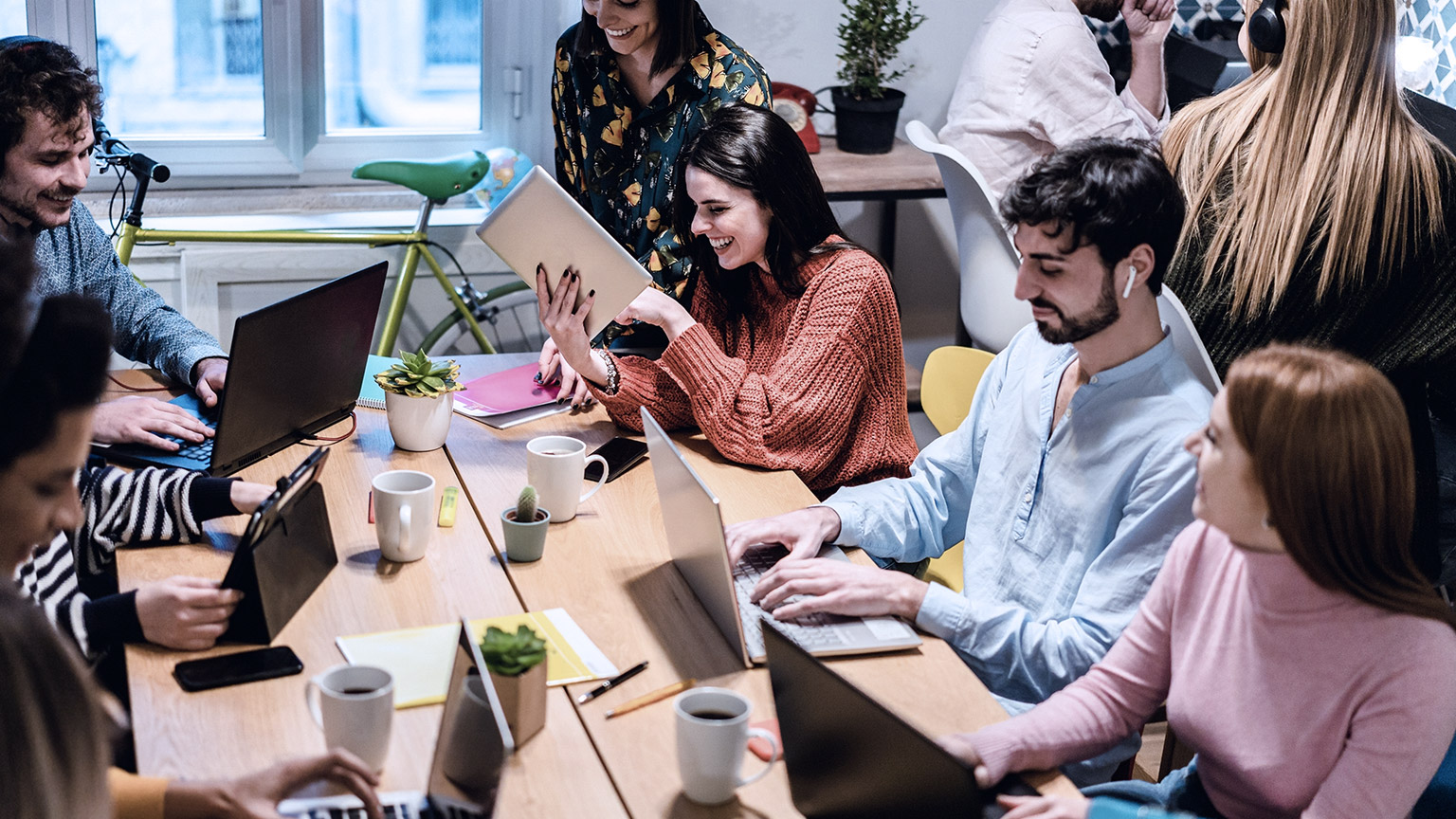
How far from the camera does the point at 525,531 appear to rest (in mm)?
1594

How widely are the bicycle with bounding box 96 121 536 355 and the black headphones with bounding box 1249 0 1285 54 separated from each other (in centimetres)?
194

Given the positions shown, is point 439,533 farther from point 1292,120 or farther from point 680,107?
point 1292,120

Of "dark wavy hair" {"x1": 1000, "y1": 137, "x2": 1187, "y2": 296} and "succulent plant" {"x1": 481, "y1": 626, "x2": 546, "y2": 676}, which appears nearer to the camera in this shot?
"succulent plant" {"x1": 481, "y1": 626, "x2": 546, "y2": 676}

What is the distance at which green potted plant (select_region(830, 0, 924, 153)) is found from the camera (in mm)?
3494

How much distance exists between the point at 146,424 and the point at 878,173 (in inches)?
81.0

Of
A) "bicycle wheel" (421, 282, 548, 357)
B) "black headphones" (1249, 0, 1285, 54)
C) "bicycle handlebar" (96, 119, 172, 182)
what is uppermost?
"black headphones" (1249, 0, 1285, 54)

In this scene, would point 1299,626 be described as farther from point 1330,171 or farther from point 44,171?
point 44,171

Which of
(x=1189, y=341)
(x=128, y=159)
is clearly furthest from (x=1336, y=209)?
(x=128, y=159)

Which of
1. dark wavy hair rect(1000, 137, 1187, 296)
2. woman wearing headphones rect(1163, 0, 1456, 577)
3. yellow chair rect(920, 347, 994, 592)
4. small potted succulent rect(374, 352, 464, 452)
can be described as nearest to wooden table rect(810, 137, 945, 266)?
yellow chair rect(920, 347, 994, 592)

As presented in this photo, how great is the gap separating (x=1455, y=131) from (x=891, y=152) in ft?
4.63

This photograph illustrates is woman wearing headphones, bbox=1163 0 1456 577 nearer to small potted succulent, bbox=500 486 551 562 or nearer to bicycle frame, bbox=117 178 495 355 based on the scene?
small potted succulent, bbox=500 486 551 562

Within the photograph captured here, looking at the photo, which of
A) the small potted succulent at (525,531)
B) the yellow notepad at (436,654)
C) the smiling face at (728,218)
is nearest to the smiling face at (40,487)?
the yellow notepad at (436,654)

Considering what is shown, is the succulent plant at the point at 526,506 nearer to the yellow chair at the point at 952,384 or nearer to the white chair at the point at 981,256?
the yellow chair at the point at 952,384

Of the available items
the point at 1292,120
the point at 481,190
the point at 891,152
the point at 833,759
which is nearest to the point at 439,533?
the point at 833,759
